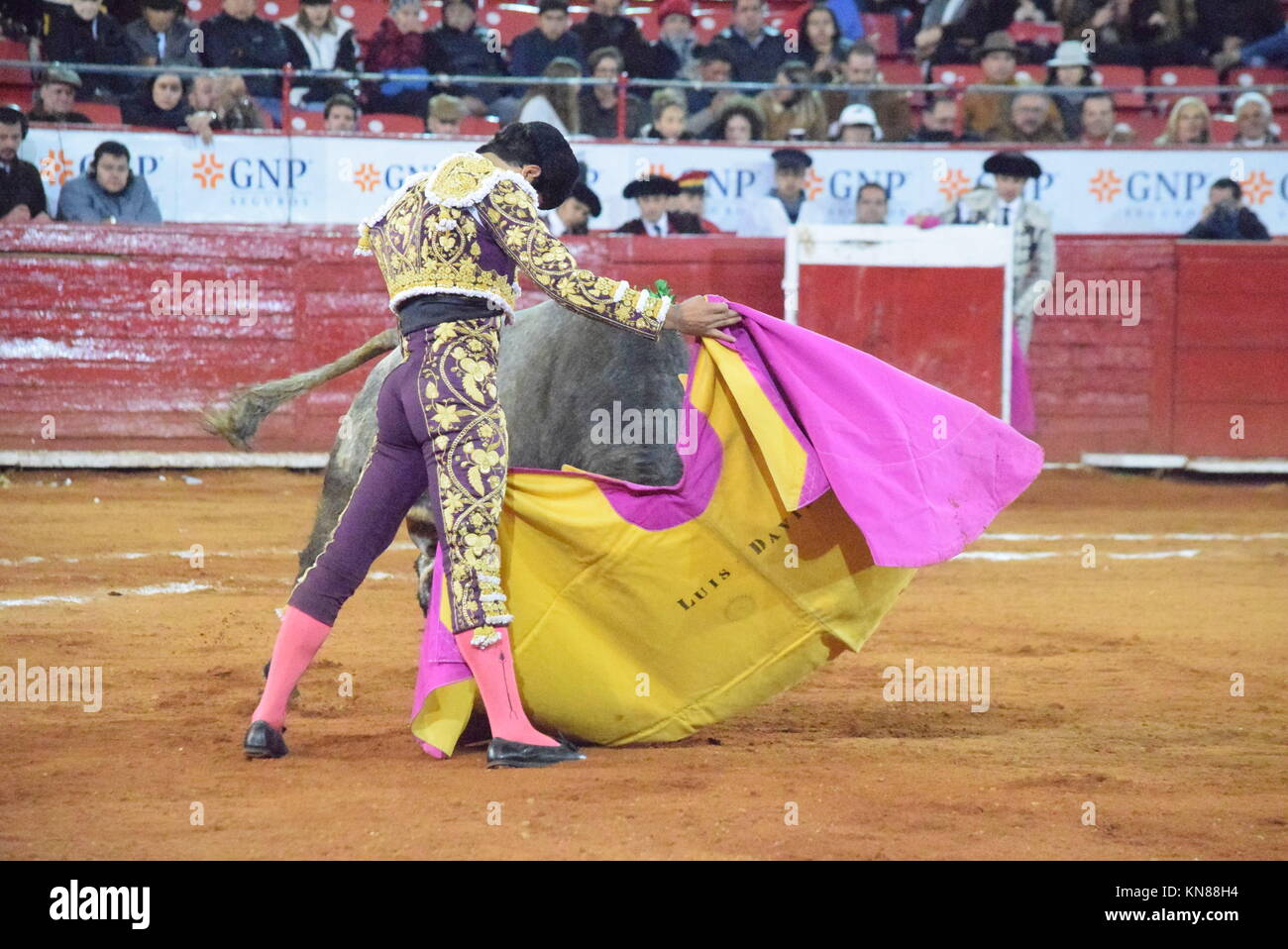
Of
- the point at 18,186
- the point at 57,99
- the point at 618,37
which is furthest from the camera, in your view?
the point at 618,37

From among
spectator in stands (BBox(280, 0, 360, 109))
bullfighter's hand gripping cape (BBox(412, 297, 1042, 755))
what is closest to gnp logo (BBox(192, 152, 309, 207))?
spectator in stands (BBox(280, 0, 360, 109))

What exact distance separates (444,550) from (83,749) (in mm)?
934

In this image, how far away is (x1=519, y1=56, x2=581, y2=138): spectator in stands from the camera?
29.4 feet

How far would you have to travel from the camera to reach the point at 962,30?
34.2 ft

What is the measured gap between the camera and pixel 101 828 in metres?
2.78

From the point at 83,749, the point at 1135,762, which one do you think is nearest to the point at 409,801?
the point at 83,749

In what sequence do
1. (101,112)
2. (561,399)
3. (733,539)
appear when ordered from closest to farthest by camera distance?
1. (733,539)
2. (561,399)
3. (101,112)

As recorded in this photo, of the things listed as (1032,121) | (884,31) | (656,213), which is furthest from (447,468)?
(884,31)

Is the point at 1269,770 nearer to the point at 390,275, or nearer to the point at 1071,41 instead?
the point at 390,275

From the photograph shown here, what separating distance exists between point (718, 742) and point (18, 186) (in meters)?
6.40

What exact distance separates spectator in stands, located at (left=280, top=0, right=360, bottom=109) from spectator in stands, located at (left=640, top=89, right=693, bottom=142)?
73.6 inches

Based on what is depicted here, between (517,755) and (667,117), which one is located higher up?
(667,117)

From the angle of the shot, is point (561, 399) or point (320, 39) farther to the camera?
point (320, 39)

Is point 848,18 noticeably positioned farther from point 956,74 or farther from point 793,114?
point 793,114
